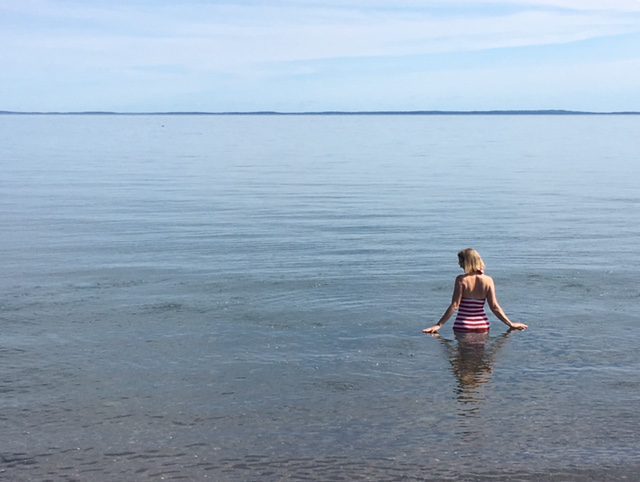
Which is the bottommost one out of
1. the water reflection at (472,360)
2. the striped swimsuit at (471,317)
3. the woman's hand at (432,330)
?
the water reflection at (472,360)

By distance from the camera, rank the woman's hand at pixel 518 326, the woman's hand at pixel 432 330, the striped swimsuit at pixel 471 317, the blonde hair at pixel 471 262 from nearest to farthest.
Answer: the blonde hair at pixel 471 262, the striped swimsuit at pixel 471 317, the woman's hand at pixel 432 330, the woman's hand at pixel 518 326

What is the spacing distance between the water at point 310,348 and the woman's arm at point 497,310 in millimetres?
196

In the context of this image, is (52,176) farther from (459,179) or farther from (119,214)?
(459,179)

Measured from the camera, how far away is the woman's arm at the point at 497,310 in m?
14.0

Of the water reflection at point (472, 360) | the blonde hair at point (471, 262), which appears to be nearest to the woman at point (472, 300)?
the blonde hair at point (471, 262)

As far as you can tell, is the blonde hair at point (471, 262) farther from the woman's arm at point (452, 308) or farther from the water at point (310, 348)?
the water at point (310, 348)

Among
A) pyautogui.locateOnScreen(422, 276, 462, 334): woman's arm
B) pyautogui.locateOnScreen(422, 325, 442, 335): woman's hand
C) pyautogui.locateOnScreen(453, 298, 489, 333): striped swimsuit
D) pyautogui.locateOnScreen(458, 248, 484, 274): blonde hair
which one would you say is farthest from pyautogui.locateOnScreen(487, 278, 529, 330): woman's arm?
pyautogui.locateOnScreen(422, 325, 442, 335): woman's hand

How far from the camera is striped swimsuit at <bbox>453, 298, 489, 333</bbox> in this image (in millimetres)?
14289

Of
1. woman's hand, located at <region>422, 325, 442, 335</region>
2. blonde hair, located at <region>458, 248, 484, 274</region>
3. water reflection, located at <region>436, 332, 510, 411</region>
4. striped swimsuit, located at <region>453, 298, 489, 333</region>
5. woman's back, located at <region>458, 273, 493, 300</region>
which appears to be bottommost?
water reflection, located at <region>436, 332, 510, 411</region>

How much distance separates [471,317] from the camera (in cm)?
1438

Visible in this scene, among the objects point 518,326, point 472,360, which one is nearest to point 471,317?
point 518,326

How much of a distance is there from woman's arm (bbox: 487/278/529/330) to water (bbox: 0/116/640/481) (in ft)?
0.64

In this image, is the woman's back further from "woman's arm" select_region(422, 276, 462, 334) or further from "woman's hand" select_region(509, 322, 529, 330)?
"woman's hand" select_region(509, 322, 529, 330)

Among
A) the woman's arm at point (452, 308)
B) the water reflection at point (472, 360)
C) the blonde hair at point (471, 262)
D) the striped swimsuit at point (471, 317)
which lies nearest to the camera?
the water reflection at point (472, 360)
